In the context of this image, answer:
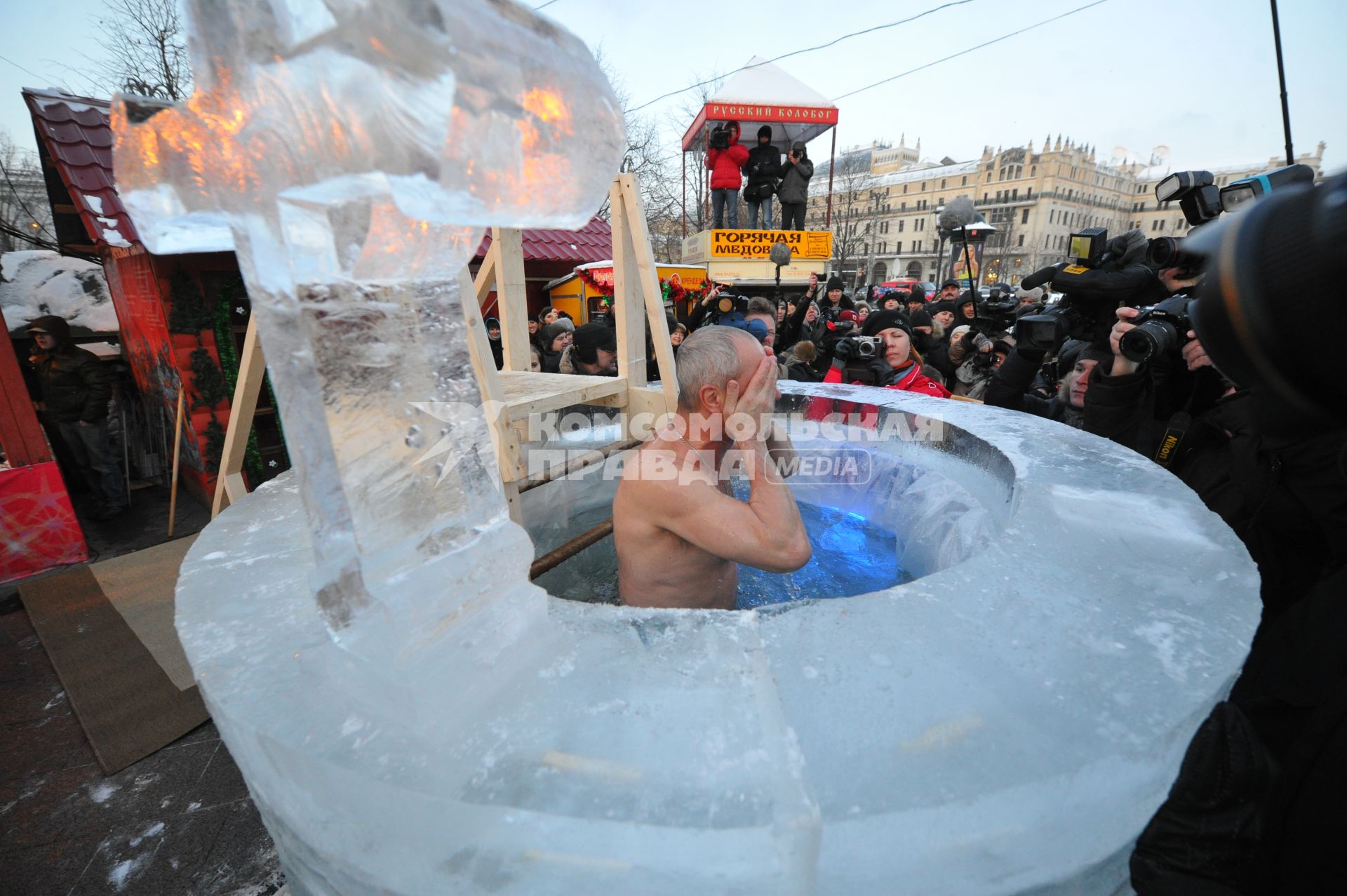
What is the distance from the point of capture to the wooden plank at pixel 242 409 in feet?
8.82

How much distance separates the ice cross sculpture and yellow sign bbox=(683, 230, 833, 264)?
36.1 ft

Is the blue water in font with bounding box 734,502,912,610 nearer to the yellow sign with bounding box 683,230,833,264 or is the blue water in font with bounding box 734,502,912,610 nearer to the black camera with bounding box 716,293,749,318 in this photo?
the black camera with bounding box 716,293,749,318

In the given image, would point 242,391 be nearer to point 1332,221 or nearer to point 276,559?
point 276,559

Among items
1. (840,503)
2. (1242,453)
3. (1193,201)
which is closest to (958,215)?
(1193,201)

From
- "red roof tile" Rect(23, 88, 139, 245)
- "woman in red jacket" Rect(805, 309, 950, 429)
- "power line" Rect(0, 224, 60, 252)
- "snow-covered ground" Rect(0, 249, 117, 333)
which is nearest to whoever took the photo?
"woman in red jacket" Rect(805, 309, 950, 429)

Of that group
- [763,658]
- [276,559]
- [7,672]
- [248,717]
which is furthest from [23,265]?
[763,658]

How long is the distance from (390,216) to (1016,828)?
126 centimetres

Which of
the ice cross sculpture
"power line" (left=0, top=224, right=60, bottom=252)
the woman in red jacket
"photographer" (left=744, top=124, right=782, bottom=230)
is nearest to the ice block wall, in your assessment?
the ice cross sculpture

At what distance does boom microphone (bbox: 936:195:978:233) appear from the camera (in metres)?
5.00

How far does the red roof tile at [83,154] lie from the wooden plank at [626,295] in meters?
4.69

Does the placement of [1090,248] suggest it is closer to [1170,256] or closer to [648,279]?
[1170,256]

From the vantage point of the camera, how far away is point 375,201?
0.81 meters

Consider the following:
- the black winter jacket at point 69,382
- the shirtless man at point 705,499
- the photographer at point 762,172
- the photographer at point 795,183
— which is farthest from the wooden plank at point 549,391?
the photographer at point 762,172

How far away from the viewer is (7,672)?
318cm
